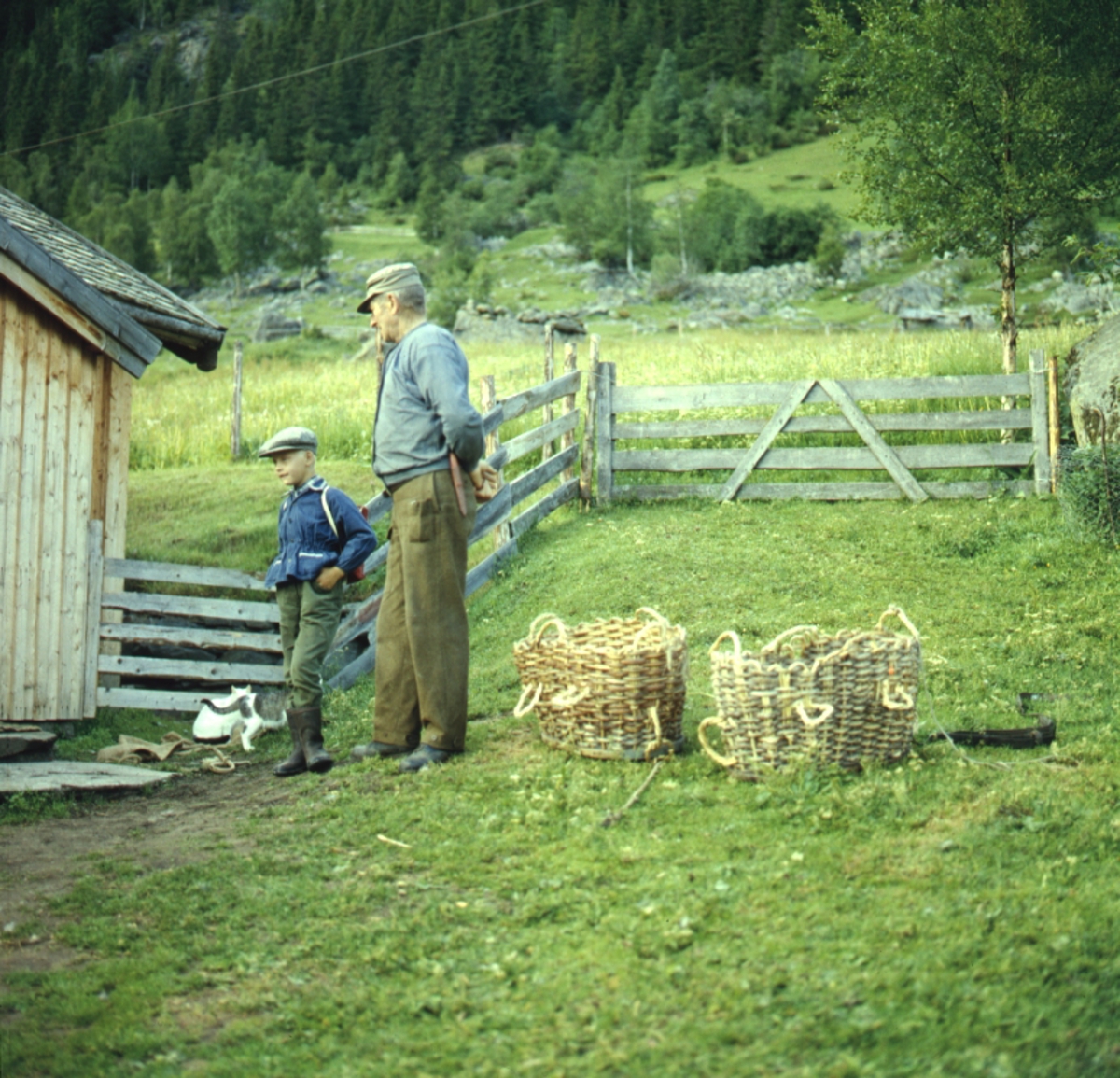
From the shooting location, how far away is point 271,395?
2472 cm

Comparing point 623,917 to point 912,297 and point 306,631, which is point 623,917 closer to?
point 306,631

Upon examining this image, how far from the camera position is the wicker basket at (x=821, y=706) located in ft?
17.2

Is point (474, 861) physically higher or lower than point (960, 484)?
lower

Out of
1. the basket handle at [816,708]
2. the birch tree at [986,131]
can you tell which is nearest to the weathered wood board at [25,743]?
the basket handle at [816,708]

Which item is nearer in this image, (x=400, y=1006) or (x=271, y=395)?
(x=400, y=1006)

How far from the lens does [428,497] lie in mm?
6105

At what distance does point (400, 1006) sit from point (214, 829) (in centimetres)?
244

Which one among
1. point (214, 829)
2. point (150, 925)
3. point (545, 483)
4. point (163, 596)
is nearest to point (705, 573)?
point (545, 483)

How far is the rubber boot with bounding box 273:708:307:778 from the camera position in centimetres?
673

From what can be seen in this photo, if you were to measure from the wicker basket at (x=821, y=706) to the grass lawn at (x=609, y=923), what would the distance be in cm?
13

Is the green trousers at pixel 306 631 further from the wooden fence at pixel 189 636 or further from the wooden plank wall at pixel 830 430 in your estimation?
the wooden plank wall at pixel 830 430

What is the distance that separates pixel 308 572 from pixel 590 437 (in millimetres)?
6997

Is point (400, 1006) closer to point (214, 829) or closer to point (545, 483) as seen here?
point (214, 829)

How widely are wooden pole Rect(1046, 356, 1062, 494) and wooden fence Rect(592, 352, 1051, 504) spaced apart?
82 millimetres
